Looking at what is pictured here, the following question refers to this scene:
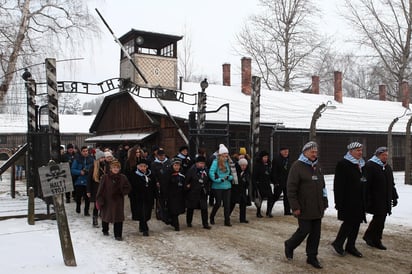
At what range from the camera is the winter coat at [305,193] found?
5875mm

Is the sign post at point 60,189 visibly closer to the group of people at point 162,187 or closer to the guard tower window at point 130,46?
the group of people at point 162,187

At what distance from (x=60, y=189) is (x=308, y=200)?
3670 mm

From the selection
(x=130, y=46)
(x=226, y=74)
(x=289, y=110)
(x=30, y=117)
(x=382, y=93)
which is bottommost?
(x=30, y=117)

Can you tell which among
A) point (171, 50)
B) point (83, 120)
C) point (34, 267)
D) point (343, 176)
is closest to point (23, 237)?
point (34, 267)

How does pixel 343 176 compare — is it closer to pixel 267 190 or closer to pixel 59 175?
pixel 267 190

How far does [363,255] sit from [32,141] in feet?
28.0

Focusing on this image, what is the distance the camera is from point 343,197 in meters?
6.45

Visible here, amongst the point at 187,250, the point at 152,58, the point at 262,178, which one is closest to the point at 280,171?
the point at 262,178

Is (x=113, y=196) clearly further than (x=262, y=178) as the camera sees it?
No

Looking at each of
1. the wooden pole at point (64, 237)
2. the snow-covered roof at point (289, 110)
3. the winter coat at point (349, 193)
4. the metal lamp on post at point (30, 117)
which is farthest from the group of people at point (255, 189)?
the snow-covered roof at point (289, 110)

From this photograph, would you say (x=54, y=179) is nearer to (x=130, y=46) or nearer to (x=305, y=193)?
(x=305, y=193)

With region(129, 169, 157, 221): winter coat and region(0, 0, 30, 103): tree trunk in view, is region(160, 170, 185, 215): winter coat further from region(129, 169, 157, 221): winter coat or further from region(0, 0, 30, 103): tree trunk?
region(0, 0, 30, 103): tree trunk

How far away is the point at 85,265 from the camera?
5.92 m

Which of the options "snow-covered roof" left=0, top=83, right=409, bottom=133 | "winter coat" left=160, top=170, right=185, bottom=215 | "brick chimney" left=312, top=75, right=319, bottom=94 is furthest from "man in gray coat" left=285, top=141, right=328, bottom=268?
"brick chimney" left=312, top=75, right=319, bottom=94
